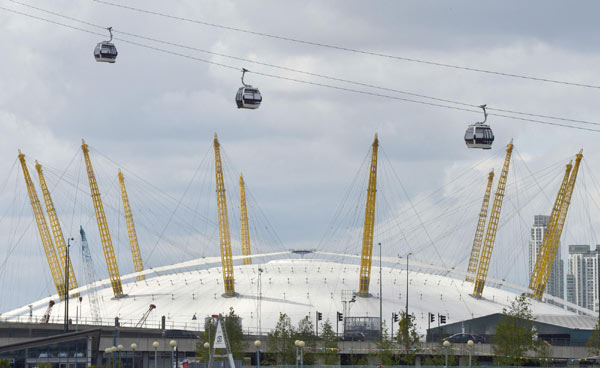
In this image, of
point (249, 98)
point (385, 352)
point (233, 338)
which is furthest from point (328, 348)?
point (249, 98)

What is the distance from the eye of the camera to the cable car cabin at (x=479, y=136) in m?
86.5

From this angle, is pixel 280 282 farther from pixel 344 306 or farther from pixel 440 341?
pixel 440 341

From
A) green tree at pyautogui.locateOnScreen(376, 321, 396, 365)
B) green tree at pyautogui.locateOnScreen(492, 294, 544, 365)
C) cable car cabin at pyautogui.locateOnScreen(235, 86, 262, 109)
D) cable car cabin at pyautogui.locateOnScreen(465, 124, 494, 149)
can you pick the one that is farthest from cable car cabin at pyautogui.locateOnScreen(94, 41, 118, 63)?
green tree at pyautogui.locateOnScreen(492, 294, 544, 365)

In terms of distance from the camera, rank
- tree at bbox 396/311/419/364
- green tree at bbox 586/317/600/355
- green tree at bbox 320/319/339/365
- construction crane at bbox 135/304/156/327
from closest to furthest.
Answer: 1. green tree at bbox 586/317/600/355
2. tree at bbox 396/311/419/364
3. green tree at bbox 320/319/339/365
4. construction crane at bbox 135/304/156/327

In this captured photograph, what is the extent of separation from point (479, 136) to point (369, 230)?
78058 millimetres

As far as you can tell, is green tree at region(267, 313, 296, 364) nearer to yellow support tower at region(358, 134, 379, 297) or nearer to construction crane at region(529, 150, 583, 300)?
yellow support tower at region(358, 134, 379, 297)

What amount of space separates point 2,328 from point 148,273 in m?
53.5

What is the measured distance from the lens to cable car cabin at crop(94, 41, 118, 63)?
91062mm

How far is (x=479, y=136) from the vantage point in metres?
86.6

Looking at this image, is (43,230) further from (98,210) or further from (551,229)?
(551,229)

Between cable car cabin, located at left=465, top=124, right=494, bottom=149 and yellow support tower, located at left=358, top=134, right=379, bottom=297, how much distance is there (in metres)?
74.1

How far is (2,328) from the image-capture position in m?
135

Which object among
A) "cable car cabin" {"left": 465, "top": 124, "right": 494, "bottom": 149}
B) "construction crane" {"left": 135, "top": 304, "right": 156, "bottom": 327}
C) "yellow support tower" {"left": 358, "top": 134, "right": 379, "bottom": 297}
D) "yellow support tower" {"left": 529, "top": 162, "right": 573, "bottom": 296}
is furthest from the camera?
"yellow support tower" {"left": 529, "top": 162, "right": 573, "bottom": 296}

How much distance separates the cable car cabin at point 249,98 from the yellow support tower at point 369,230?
74.9 metres
